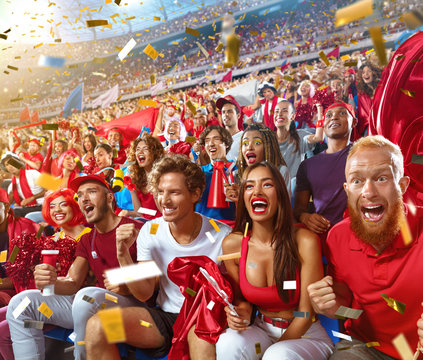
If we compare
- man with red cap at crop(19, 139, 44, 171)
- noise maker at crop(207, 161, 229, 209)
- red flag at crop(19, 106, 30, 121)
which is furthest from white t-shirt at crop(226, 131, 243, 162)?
red flag at crop(19, 106, 30, 121)

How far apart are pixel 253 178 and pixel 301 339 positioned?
2.07 ft

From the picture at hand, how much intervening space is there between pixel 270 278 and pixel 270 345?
24cm

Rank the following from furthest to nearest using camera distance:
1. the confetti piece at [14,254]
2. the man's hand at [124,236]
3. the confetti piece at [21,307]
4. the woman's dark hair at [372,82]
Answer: the woman's dark hair at [372,82]
the confetti piece at [14,254]
the confetti piece at [21,307]
the man's hand at [124,236]

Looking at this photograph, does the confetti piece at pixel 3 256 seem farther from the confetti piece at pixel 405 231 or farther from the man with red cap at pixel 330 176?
the confetti piece at pixel 405 231

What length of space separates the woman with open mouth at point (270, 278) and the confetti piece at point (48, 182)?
266 cm

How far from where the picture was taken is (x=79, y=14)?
12.3 m

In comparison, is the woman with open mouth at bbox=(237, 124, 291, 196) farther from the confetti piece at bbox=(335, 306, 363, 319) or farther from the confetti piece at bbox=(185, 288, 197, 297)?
the confetti piece at bbox=(335, 306, 363, 319)

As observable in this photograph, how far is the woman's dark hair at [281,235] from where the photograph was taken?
1.45m

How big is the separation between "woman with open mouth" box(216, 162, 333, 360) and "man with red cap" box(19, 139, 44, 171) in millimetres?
3967

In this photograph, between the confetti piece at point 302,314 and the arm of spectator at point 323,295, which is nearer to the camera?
the arm of spectator at point 323,295

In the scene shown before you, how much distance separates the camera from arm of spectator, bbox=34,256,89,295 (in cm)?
189

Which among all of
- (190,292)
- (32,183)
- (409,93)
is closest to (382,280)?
(190,292)

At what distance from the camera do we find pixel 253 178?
1602 mm

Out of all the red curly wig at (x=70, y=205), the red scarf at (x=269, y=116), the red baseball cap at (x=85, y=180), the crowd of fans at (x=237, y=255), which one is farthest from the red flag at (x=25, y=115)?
the red baseball cap at (x=85, y=180)
